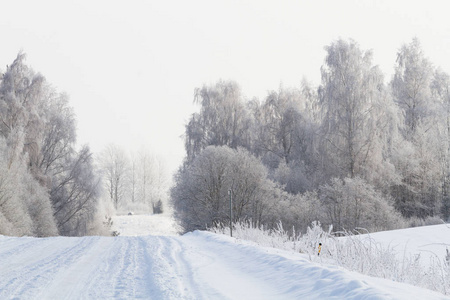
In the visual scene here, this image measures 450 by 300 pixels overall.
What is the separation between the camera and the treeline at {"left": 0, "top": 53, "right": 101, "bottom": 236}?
23.3 metres

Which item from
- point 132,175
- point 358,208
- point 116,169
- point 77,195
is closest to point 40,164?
point 77,195

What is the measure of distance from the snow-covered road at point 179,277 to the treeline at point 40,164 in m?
13.4

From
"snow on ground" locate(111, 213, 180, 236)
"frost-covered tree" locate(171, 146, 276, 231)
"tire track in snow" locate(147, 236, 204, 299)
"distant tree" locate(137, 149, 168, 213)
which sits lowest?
"snow on ground" locate(111, 213, 180, 236)

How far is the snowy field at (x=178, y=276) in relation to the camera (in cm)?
515

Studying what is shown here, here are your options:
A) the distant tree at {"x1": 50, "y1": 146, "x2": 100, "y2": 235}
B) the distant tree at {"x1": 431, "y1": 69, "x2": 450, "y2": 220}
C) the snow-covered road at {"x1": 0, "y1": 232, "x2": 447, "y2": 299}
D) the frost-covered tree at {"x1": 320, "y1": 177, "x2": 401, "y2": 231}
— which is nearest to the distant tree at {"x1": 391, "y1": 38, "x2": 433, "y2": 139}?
the distant tree at {"x1": 431, "y1": 69, "x2": 450, "y2": 220}

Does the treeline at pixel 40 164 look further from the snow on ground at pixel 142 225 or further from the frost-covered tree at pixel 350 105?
the frost-covered tree at pixel 350 105

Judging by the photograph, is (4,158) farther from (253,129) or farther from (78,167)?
(253,129)

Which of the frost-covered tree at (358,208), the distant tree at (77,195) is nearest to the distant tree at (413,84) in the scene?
the frost-covered tree at (358,208)

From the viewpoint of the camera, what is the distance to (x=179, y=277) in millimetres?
6352

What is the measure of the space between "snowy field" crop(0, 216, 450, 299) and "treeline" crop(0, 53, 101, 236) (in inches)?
522

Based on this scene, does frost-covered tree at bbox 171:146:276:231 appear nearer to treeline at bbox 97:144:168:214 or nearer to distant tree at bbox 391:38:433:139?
distant tree at bbox 391:38:433:139

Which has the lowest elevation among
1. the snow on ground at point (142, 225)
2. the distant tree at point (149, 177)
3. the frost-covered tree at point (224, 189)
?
the snow on ground at point (142, 225)

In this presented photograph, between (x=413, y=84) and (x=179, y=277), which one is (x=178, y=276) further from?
(x=413, y=84)

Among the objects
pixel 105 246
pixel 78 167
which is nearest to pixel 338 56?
pixel 78 167
